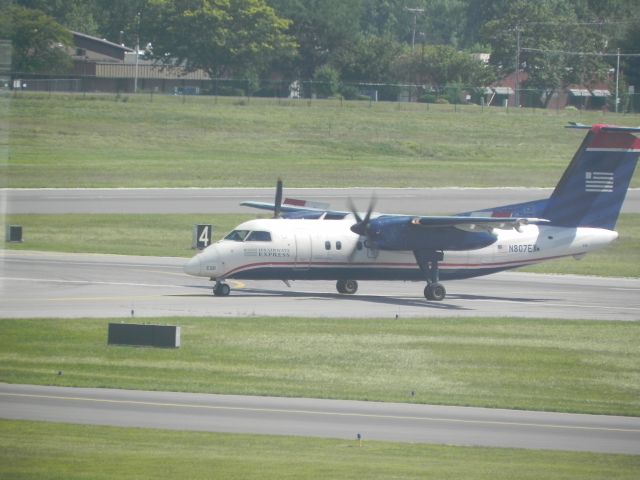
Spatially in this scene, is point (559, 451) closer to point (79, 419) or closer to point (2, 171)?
point (79, 419)

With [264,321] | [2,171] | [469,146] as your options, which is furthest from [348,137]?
[264,321]

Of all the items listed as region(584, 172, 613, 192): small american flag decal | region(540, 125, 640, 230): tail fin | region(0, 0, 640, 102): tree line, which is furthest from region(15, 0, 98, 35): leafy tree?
region(584, 172, 613, 192): small american flag decal

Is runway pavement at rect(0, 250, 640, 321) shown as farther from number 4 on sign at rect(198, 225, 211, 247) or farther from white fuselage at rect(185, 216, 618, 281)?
number 4 on sign at rect(198, 225, 211, 247)

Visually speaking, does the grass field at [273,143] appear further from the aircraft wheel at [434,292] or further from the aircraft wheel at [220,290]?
the aircraft wheel at [434,292]

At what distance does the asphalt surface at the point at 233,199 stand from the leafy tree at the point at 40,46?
81.3 feet

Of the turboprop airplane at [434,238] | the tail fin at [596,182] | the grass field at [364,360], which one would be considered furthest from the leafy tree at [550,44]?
the grass field at [364,360]

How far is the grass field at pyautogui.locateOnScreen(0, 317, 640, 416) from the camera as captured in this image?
25.5 meters

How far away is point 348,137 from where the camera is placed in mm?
97500

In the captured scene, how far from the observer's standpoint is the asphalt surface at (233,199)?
64312 millimetres

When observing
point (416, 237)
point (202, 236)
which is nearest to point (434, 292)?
point (416, 237)

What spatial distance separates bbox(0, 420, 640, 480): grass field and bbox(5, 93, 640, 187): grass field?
5457 cm

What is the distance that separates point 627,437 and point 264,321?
14.0 metres

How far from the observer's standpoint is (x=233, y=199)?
69438 mm

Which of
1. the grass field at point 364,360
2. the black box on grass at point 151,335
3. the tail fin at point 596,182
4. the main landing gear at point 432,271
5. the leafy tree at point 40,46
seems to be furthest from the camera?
the leafy tree at point 40,46
